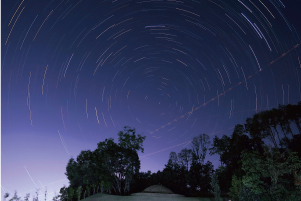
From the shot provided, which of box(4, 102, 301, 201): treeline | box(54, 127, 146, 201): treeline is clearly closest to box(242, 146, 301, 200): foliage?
box(4, 102, 301, 201): treeline

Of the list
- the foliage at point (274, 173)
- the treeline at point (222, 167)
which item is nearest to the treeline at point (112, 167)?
the treeline at point (222, 167)

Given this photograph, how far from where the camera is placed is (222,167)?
4744cm

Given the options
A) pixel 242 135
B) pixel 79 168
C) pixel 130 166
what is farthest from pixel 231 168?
pixel 79 168

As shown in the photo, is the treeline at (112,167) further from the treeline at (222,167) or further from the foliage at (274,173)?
the foliage at (274,173)

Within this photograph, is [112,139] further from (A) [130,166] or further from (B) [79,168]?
(B) [79,168]

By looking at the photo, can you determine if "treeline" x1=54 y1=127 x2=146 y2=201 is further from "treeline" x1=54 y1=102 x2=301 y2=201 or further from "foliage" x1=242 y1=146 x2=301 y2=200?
"foliage" x1=242 y1=146 x2=301 y2=200

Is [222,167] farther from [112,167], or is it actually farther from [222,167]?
[112,167]

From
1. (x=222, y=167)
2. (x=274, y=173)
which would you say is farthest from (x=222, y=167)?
(x=274, y=173)

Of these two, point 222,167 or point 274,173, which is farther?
point 222,167

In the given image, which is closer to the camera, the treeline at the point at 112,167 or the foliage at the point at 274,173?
the foliage at the point at 274,173

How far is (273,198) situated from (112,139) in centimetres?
3191

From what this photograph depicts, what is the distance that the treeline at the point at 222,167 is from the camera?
26.3 m

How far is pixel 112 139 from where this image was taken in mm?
46156

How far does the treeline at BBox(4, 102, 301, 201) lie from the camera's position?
1037 inches
